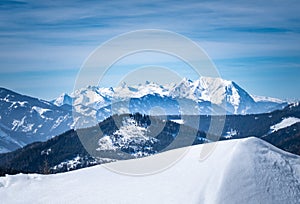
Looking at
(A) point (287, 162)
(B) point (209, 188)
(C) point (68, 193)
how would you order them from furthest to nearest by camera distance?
(C) point (68, 193) < (A) point (287, 162) < (B) point (209, 188)

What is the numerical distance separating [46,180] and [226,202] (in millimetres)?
23592

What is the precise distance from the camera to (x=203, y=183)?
35531mm

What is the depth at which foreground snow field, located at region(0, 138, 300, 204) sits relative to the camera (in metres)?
33.7

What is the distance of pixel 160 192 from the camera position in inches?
1435

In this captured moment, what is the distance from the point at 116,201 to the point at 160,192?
12.6ft

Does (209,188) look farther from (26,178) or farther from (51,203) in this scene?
(26,178)

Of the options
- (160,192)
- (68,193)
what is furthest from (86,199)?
(160,192)

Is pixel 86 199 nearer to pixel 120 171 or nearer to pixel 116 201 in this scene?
pixel 116 201

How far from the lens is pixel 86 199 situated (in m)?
38.2

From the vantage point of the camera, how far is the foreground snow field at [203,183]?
33719 millimetres

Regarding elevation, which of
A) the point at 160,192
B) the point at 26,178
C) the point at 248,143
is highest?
the point at 248,143

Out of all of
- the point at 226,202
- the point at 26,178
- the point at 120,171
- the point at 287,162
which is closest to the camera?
the point at 226,202

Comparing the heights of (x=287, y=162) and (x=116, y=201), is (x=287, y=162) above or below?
above

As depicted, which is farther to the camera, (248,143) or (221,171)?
(248,143)
